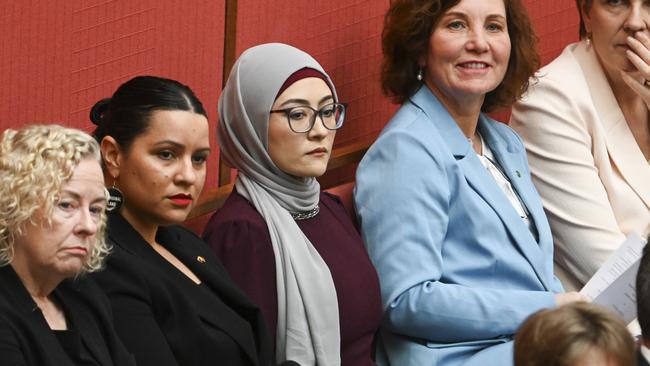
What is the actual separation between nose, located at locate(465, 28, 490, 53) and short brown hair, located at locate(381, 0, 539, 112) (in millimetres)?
99

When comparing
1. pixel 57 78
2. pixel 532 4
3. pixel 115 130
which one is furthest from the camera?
pixel 532 4

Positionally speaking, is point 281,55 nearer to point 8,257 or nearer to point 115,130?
point 115,130

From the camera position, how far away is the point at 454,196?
3.76m

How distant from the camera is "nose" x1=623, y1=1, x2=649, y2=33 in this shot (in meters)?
4.27

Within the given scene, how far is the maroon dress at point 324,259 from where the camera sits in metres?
3.40

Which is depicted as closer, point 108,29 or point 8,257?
point 8,257

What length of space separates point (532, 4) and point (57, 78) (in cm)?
192

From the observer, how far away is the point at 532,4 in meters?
4.92

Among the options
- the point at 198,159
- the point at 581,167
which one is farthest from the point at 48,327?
the point at 581,167

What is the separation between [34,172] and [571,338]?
104 centimetres

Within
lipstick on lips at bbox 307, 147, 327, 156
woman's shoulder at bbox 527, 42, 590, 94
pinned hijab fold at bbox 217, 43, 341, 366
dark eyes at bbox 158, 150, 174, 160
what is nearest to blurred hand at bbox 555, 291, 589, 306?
pinned hijab fold at bbox 217, 43, 341, 366

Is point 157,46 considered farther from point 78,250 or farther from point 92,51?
point 78,250

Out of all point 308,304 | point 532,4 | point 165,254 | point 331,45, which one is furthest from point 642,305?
point 532,4

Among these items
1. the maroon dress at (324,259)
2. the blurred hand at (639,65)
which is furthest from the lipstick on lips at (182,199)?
the blurred hand at (639,65)
